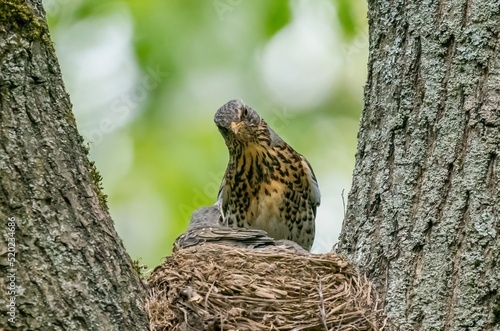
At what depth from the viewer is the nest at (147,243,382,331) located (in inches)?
143

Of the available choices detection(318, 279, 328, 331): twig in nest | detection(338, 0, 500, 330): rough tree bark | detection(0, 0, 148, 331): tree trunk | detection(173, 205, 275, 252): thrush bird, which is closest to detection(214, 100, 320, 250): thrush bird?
detection(173, 205, 275, 252): thrush bird

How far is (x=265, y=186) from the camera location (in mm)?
5684

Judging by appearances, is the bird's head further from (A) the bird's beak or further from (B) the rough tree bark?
(B) the rough tree bark

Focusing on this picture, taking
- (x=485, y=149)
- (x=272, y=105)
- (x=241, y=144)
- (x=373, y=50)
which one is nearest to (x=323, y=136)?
(x=272, y=105)

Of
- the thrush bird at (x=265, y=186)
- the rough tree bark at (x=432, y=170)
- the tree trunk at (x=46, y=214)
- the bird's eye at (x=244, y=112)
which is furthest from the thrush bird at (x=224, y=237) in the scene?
the tree trunk at (x=46, y=214)

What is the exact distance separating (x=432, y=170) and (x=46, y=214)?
160cm

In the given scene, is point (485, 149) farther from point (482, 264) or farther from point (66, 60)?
point (66, 60)

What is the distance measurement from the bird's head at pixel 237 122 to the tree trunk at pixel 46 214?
7.32 ft

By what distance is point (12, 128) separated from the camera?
9.62 ft

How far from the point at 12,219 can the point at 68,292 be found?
308 mm

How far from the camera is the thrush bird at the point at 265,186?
5.64 meters

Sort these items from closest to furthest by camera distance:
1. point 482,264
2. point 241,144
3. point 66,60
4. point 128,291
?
point 128,291 → point 482,264 → point 241,144 → point 66,60

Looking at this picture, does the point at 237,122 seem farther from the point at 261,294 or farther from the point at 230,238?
the point at 261,294

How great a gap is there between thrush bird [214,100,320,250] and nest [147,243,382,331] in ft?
4.59
